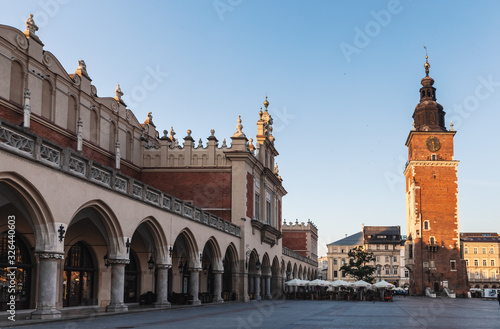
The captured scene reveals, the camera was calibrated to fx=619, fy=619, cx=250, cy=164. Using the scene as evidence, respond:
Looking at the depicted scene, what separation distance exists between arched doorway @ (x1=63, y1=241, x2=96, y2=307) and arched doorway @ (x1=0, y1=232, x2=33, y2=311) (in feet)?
9.50

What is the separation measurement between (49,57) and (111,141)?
28.0ft

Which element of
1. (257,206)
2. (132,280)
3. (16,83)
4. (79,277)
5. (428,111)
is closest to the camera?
(16,83)

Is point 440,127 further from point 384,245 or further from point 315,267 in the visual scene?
point 384,245

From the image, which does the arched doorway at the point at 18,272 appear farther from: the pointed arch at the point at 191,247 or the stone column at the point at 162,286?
the pointed arch at the point at 191,247

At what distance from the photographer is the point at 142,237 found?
3434 cm

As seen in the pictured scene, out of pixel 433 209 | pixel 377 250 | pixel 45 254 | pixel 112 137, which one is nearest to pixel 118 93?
pixel 112 137

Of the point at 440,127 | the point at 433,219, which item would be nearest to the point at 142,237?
the point at 433,219

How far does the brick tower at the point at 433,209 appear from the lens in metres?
88.5

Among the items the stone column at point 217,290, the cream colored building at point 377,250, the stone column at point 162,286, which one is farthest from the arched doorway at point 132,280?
the cream colored building at point 377,250

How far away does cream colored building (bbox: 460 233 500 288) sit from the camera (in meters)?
128

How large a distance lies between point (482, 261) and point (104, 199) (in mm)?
119920

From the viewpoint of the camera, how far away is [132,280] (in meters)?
36.3

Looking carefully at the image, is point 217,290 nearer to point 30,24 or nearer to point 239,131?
point 239,131

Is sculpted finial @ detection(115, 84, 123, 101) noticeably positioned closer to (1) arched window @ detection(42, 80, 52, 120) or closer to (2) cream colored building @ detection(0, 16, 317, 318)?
(2) cream colored building @ detection(0, 16, 317, 318)
